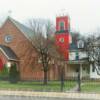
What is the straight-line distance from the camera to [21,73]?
161ft

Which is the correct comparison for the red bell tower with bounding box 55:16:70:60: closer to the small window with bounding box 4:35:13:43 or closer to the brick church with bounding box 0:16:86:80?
the brick church with bounding box 0:16:86:80

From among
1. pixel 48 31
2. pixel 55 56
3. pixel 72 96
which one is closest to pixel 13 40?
pixel 48 31

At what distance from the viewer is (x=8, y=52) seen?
4784cm

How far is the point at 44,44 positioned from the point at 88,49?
41.1 ft

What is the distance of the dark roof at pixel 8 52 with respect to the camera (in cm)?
4634

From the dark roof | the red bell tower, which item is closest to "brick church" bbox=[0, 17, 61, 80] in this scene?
the dark roof

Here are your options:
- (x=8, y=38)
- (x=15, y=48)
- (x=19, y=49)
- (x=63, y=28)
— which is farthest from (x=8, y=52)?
(x=63, y=28)

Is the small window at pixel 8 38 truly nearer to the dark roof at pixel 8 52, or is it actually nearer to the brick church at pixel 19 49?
the brick church at pixel 19 49

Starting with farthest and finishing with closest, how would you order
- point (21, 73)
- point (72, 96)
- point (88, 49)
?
1. point (21, 73)
2. point (88, 49)
3. point (72, 96)

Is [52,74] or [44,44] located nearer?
[44,44]

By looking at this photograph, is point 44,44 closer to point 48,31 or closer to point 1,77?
point 48,31

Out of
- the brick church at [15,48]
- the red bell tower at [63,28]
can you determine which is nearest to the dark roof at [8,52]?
the brick church at [15,48]

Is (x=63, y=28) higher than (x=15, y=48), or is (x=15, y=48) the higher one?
(x=63, y=28)

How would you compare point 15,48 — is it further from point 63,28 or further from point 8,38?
point 63,28
